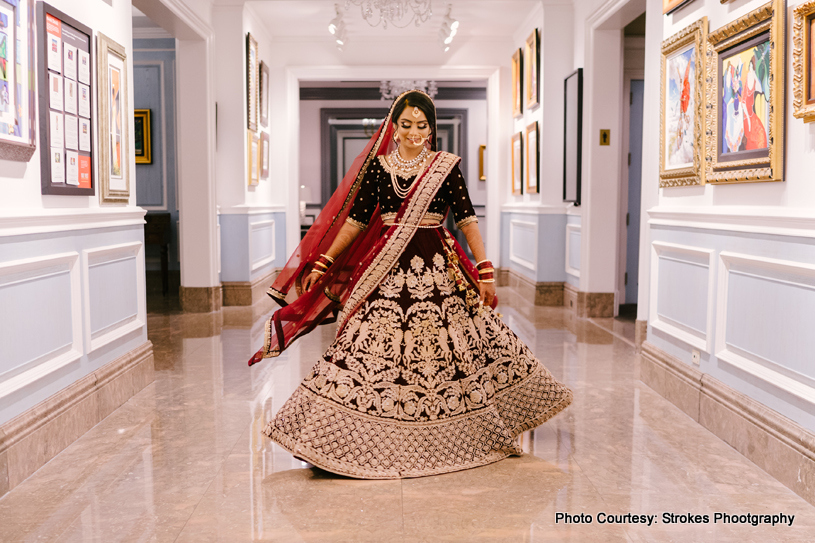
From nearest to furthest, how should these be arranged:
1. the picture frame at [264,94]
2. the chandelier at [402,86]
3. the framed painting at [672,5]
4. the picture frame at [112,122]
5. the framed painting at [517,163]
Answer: the picture frame at [112,122], the framed painting at [672,5], the picture frame at [264,94], the framed painting at [517,163], the chandelier at [402,86]

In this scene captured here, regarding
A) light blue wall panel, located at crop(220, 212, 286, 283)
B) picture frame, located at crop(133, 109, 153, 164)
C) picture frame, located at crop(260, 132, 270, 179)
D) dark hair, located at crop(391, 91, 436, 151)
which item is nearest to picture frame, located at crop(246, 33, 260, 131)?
picture frame, located at crop(260, 132, 270, 179)

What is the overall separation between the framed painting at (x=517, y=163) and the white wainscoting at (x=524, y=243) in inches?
16.9

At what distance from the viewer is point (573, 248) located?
7555 mm

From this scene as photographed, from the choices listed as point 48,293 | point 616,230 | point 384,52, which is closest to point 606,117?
point 616,230

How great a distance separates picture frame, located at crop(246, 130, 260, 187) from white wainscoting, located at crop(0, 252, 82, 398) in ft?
14.6

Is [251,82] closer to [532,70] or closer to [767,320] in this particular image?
[532,70]

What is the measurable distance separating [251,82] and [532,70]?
3.15m

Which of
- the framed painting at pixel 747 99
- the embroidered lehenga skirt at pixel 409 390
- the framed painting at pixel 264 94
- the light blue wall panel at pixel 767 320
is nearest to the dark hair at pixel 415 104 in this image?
the embroidered lehenga skirt at pixel 409 390

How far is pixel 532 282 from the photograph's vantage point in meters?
8.24

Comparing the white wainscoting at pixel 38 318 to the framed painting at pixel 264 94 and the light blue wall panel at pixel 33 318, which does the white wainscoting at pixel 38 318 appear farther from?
the framed painting at pixel 264 94

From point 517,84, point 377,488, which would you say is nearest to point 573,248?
point 517,84

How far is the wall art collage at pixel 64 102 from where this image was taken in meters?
2.94

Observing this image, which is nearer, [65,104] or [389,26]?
[65,104]

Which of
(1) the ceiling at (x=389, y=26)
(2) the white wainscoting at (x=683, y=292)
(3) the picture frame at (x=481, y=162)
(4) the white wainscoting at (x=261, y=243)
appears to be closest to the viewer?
(2) the white wainscoting at (x=683, y=292)
